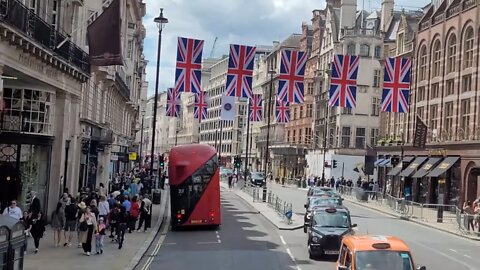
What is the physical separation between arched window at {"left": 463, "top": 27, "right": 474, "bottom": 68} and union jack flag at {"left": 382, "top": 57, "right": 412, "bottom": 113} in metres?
11.6

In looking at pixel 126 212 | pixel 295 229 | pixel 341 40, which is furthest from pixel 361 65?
pixel 126 212

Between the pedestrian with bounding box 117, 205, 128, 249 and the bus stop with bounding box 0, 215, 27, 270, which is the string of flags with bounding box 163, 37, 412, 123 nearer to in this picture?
the pedestrian with bounding box 117, 205, 128, 249

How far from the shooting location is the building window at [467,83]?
166 ft

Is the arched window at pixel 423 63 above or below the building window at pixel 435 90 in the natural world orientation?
above

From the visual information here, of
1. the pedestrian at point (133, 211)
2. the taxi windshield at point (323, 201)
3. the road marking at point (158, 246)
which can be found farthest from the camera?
the taxi windshield at point (323, 201)

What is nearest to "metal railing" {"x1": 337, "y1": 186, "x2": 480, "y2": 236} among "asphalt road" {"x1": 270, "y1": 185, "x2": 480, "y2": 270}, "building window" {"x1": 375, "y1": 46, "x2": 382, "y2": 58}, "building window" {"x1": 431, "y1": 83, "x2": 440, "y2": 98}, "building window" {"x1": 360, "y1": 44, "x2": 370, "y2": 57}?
"asphalt road" {"x1": 270, "y1": 185, "x2": 480, "y2": 270}

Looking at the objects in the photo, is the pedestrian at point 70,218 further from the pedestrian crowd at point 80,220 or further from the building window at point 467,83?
the building window at point 467,83

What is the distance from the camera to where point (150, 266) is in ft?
68.7

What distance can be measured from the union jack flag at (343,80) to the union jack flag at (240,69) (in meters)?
5.28

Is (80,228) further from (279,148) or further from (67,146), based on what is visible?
(279,148)

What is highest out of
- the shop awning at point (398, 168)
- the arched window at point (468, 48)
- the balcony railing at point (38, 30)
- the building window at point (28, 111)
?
the arched window at point (468, 48)

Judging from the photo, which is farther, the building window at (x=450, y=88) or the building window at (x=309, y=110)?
the building window at (x=309, y=110)

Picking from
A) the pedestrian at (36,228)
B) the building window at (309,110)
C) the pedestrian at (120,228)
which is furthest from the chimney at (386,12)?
the pedestrian at (36,228)

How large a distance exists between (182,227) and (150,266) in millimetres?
11725
